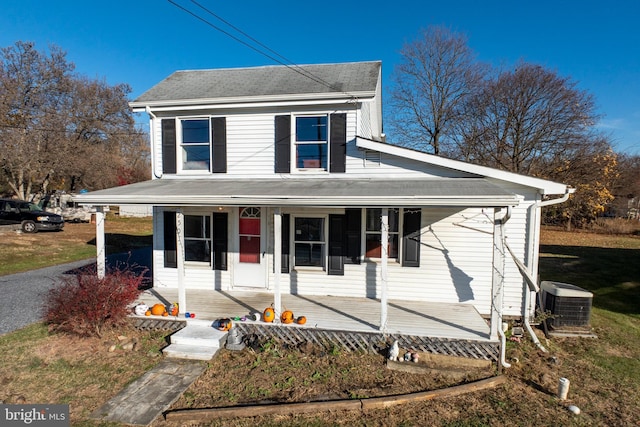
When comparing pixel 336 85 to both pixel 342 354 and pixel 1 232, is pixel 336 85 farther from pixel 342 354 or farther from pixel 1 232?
pixel 1 232

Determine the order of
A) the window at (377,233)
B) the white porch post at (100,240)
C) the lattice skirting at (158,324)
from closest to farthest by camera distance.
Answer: the lattice skirting at (158,324) < the white porch post at (100,240) < the window at (377,233)

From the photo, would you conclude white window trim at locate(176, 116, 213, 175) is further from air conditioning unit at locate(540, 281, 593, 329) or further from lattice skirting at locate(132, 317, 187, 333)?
air conditioning unit at locate(540, 281, 593, 329)

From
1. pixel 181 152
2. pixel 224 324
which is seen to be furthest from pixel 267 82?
pixel 224 324

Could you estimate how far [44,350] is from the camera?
5.49 m

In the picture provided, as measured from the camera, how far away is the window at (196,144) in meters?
8.23

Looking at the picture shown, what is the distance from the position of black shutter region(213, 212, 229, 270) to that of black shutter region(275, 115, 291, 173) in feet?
5.93

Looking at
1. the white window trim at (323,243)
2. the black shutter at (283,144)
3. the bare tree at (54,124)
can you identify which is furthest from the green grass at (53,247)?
the black shutter at (283,144)

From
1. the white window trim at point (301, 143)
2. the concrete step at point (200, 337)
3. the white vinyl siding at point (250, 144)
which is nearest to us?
the concrete step at point (200, 337)

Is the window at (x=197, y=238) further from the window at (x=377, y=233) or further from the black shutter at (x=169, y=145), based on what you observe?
the window at (x=377, y=233)

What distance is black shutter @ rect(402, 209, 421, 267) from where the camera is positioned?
720cm

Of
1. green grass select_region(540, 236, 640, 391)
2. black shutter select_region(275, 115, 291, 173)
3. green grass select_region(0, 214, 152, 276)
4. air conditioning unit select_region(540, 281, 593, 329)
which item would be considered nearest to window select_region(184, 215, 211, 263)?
black shutter select_region(275, 115, 291, 173)

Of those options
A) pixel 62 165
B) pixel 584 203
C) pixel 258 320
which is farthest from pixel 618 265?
pixel 62 165

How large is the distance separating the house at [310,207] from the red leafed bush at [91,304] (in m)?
0.93

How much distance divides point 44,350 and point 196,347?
2537mm
